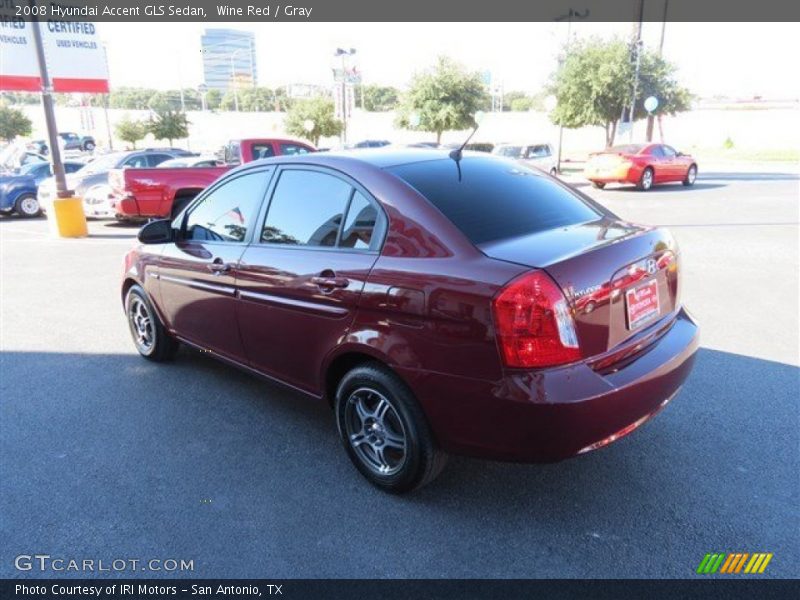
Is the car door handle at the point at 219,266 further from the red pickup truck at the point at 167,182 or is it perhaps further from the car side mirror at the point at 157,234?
the red pickup truck at the point at 167,182

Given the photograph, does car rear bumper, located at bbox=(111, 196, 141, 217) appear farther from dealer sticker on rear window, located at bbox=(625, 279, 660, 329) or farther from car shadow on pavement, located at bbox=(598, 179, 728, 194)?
car shadow on pavement, located at bbox=(598, 179, 728, 194)

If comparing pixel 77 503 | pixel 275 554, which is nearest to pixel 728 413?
pixel 275 554

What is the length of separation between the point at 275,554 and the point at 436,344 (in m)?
1.19

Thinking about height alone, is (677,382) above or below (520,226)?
below

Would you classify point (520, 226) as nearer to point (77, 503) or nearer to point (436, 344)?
point (436, 344)

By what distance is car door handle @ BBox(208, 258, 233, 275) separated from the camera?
12.5ft

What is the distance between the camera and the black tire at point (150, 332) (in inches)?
192

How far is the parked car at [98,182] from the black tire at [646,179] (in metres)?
14.0

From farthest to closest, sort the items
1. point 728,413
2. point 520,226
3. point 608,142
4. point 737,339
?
1. point 608,142
2. point 737,339
3. point 728,413
4. point 520,226

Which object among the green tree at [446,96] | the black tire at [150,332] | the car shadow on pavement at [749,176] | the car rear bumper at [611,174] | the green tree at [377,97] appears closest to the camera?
the black tire at [150,332]

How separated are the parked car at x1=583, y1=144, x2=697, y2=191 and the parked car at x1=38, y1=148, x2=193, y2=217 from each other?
507 inches

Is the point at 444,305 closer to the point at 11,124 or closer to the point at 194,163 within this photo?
the point at 194,163

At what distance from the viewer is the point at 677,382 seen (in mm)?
2979

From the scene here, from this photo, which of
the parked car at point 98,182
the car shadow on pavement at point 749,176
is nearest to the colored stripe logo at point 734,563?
the parked car at point 98,182
